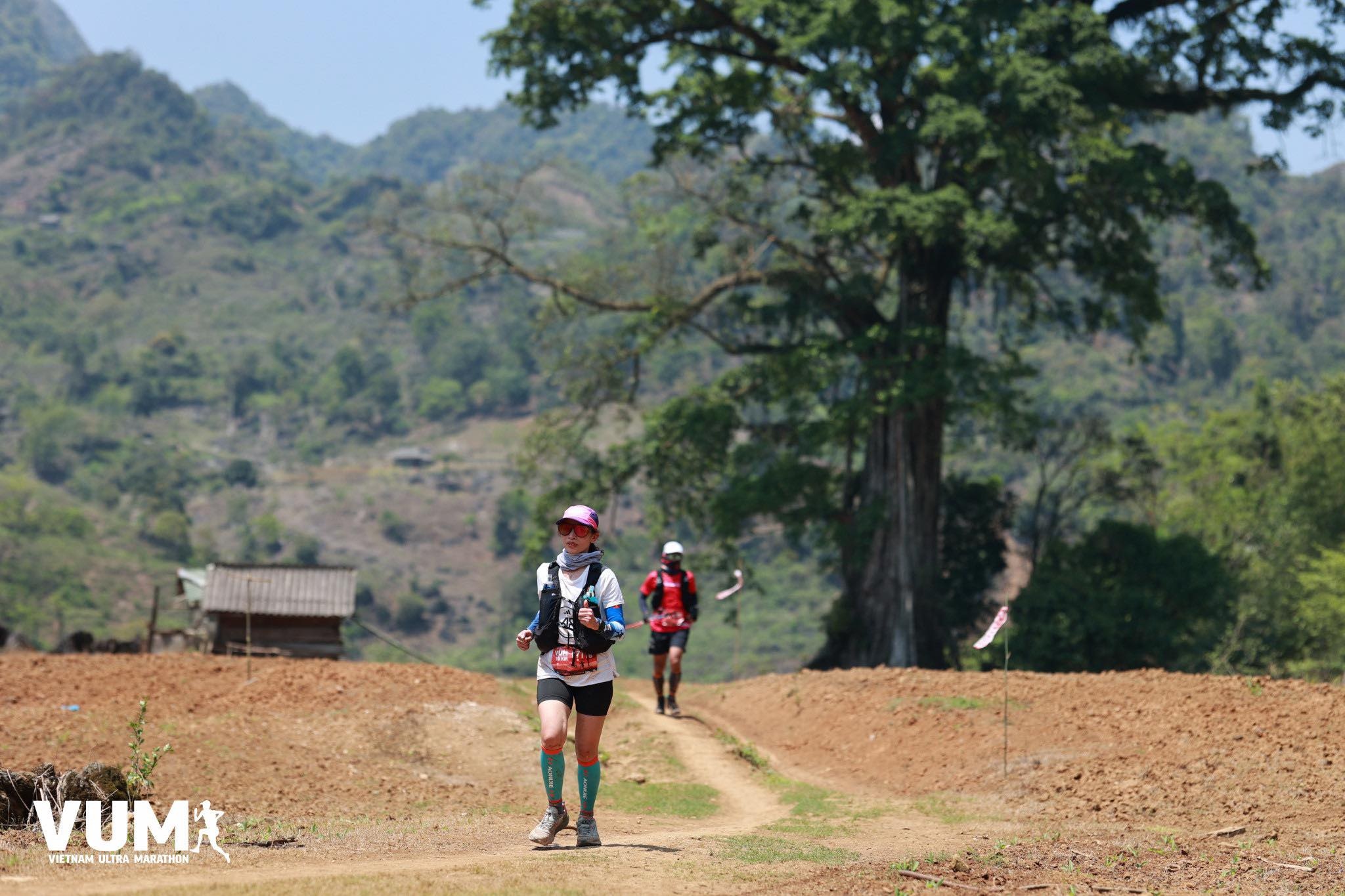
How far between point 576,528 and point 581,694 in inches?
44.0

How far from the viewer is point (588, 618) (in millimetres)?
8859

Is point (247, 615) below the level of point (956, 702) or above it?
above

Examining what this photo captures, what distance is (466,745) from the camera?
14578 millimetres

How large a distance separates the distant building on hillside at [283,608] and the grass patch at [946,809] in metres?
15.1

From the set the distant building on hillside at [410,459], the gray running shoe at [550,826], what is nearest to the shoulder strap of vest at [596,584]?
the gray running shoe at [550,826]

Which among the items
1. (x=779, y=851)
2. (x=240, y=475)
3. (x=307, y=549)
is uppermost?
(x=240, y=475)

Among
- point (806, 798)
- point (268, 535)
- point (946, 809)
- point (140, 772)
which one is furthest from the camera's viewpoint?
point (268, 535)

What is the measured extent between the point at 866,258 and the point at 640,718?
15854mm

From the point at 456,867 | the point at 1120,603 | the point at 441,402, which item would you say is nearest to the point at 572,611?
the point at 456,867

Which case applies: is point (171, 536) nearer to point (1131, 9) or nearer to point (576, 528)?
point (1131, 9)

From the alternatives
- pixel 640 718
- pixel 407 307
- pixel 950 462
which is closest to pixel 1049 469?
pixel 950 462

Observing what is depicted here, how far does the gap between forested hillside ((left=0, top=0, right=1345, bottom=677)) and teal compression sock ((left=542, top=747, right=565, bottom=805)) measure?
22.8 metres

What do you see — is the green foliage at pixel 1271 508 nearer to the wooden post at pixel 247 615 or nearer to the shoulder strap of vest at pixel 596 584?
the wooden post at pixel 247 615

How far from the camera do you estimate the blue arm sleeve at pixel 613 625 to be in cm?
892
